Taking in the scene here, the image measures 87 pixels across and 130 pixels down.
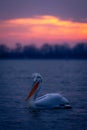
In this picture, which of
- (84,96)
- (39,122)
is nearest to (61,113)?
(39,122)

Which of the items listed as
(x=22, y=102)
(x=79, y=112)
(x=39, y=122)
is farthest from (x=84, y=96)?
(x=39, y=122)

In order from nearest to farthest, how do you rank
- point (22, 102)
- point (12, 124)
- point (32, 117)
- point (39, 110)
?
point (12, 124) → point (32, 117) → point (39, 110) → point (22, 102)

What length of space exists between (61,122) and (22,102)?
16.5 ft

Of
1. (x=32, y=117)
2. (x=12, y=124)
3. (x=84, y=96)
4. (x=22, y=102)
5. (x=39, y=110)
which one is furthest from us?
(x=84, y=96)

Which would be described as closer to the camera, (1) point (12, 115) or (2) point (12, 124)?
(2) point (12, 124)

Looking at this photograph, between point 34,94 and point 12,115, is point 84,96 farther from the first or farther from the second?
point 12,115

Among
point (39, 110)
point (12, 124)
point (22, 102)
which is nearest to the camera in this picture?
point (12, 124)

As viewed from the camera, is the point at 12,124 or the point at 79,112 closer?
the point at 12,124

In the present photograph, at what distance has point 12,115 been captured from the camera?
60.1 feet

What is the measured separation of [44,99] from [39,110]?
1.69 feet

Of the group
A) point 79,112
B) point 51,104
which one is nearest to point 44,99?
point 51,104

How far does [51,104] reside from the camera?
19.9 metres

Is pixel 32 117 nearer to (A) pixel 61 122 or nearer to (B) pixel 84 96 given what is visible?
(A) pixel 61 122

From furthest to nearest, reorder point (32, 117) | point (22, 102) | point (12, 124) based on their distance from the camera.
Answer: point (22, 102) → point (32, 117) → point (12, 124)
